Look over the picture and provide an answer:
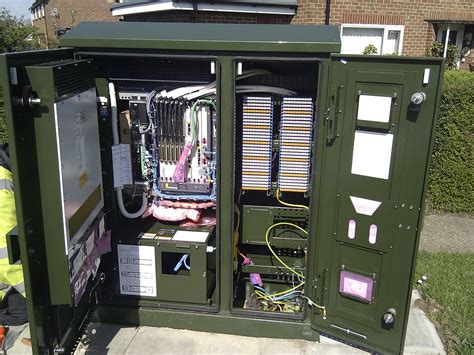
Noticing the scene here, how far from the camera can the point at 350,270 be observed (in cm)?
304

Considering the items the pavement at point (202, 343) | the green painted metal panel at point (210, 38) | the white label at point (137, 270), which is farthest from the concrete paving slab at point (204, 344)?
the green painted metal panel at point (210, 38)

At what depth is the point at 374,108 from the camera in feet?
8.92

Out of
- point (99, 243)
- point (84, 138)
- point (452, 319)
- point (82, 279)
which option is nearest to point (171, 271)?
point (99, 243)

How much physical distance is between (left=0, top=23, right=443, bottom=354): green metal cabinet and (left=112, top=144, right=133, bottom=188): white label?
0.06m

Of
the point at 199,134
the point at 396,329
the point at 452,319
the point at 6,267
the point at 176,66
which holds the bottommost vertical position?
the point at 452,319

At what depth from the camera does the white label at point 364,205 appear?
286cm

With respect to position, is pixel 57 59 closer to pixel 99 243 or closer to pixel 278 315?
pixel 99 243

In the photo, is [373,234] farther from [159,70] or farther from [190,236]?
[159,70]

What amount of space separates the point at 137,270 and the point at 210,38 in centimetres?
176

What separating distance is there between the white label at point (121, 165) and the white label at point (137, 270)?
1.57 feet

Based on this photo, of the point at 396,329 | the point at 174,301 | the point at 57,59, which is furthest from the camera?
the point at 174,301

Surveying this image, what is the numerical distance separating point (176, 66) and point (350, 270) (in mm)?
1861

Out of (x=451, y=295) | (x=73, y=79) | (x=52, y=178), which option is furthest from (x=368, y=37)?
(x=52, y=178)

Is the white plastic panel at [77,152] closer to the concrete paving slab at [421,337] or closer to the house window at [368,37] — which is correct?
the concrete paving slab at [421,337]
